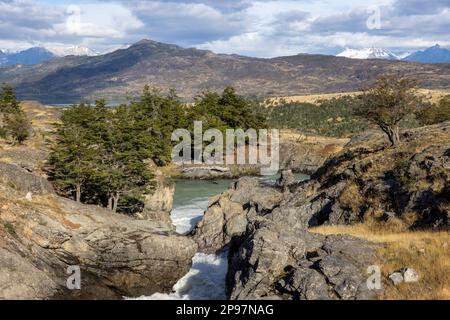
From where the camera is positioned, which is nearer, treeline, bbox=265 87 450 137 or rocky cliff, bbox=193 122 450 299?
rocky cliff, bbox=193 122 450 299

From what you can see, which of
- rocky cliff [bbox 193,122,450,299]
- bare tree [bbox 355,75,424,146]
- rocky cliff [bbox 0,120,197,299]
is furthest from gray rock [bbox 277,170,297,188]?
rocky cliff [bbox 0,120,197,299]

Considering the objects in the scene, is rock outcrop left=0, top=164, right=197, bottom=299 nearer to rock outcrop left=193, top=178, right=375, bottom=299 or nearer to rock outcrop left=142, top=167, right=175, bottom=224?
rock outcrop left=193, top=178, right=375, bottom=299

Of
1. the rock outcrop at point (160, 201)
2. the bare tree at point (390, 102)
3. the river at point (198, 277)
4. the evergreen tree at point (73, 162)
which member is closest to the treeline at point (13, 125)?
the evergreen tree at point (73, 162)

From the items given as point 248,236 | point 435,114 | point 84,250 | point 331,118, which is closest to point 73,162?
point 84,250

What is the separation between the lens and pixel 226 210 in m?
48.3

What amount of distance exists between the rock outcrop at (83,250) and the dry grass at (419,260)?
1519cm

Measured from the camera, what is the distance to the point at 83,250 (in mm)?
33500

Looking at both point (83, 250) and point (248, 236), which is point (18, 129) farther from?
point (248, 236)

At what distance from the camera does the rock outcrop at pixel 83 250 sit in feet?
96.7

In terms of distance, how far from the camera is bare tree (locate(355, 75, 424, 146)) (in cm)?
4978

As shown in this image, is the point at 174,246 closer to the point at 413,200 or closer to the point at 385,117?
the point at 413,200

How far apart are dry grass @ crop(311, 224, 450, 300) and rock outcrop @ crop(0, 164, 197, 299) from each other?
15190mm

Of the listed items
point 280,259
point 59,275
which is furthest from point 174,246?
point 280,259

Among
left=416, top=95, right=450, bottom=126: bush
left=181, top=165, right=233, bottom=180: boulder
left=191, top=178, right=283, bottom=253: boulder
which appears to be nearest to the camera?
left=191, top=178, right=283, bottom=253: boulder
